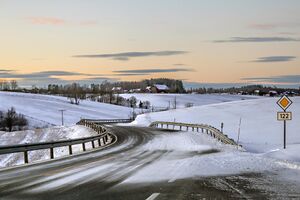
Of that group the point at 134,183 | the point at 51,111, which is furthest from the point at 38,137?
the point at 51,111

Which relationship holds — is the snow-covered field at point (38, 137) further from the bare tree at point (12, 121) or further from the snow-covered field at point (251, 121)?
the bare tree at point (12, 121)

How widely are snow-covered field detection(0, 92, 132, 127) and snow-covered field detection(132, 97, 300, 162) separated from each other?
66729 mm

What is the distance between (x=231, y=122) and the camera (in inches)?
2820

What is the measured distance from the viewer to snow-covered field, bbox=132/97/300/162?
46.4 m

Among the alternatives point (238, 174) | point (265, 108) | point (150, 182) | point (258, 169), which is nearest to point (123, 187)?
point (150, 182)

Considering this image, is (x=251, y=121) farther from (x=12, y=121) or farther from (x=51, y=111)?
(x=51, y=111)

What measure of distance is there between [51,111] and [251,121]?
113063mm

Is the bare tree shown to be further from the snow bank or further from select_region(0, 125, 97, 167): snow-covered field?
the snow bank

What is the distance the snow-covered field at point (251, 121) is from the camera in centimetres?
4644

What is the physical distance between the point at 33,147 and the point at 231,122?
2145 inches

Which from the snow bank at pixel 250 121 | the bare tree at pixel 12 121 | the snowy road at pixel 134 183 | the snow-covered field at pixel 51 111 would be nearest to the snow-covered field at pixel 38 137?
the snow bank at pixel 250 121

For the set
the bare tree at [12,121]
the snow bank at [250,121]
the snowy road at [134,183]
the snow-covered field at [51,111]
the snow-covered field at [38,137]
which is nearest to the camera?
the snowy road at [134,183]

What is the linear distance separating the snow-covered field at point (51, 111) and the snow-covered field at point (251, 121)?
219 feet

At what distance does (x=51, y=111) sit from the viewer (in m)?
170
